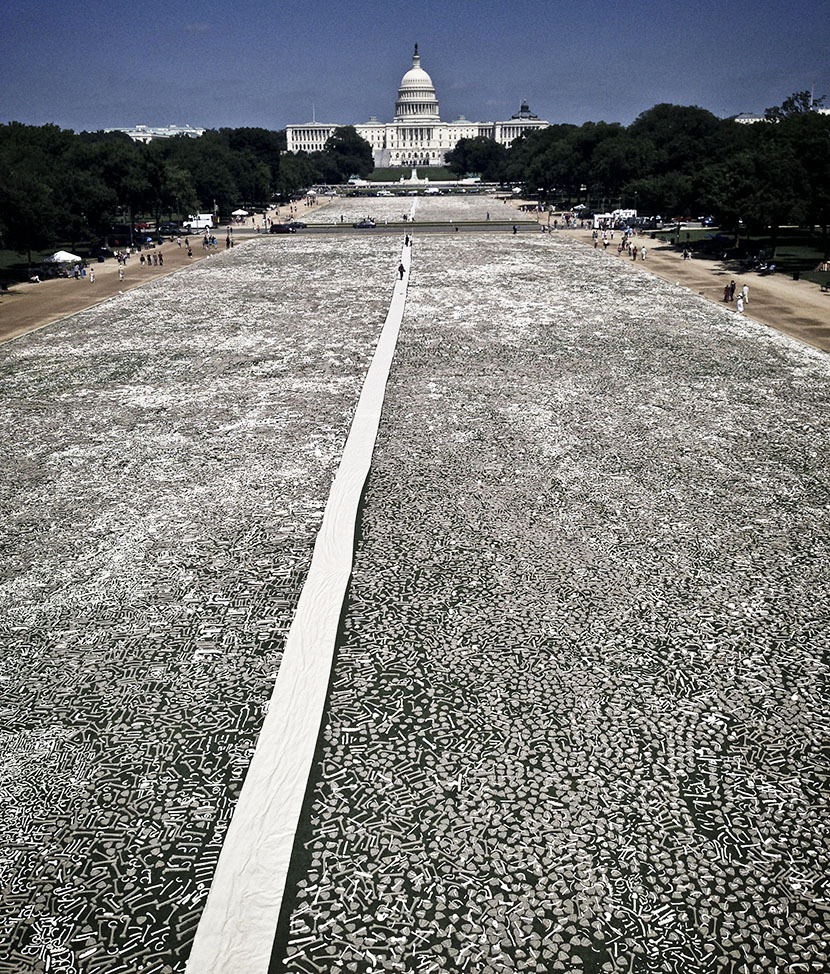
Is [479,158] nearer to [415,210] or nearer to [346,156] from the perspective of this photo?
[346,156]

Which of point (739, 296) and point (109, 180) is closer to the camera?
point (739, 296)

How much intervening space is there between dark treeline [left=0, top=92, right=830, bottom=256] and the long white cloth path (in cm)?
3966

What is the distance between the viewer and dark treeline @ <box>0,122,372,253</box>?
152 ft

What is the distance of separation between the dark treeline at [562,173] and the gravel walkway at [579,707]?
33.3m

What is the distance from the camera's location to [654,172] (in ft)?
273

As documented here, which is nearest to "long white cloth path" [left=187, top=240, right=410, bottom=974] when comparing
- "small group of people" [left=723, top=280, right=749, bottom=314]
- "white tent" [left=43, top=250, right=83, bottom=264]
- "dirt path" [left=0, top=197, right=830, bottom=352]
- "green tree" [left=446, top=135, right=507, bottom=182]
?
→ "dirt path" [left=0, top=197, right=830, bottom=352]

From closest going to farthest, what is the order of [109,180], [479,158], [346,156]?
[109,180] < [479,158] < [346,156]

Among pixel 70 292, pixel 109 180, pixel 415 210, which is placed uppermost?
pixel 109 180

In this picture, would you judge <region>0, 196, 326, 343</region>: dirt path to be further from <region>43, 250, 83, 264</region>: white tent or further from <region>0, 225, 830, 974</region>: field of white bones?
<region>0, 225, 830, 974</region>: field of white bones

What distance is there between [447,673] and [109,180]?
6607 centimetres

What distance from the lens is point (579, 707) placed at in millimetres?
10969

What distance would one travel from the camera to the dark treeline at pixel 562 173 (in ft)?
155

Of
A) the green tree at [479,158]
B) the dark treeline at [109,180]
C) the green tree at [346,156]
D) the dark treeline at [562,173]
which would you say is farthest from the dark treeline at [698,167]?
the green tree at [346,156]

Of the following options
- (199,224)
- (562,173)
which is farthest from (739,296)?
(562,173)
